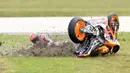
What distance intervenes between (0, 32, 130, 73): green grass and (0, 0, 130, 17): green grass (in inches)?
605

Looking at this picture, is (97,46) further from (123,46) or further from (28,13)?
(28,13)

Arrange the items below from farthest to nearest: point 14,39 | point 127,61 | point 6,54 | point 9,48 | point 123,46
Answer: point 14,39 < point 123,46 < point 9,48 < point 6,54 < point 127,61

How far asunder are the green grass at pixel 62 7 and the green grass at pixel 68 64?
1537 centimetres

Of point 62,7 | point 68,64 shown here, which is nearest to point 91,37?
point 68,64

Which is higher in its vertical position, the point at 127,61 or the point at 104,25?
the point at 104,25

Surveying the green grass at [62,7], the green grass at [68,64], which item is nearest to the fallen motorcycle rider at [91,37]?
the green grass at [68,64]

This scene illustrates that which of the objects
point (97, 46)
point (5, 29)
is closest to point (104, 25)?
point (97, 46)

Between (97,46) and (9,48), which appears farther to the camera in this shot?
(9,48)

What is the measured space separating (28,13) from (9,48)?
48.7 ft

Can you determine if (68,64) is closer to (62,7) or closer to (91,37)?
(91,37)

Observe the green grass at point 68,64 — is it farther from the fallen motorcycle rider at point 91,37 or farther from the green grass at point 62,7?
the green grass at point 62,7

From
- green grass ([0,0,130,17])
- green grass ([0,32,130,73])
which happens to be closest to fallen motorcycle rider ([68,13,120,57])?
green grass ([0,32,130,73])

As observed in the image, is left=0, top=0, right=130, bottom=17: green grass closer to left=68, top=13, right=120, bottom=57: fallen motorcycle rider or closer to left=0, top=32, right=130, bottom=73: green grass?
left=68, top=13, right=120, bottom=57: fallen motorcycle rider

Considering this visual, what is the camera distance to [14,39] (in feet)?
46.0
